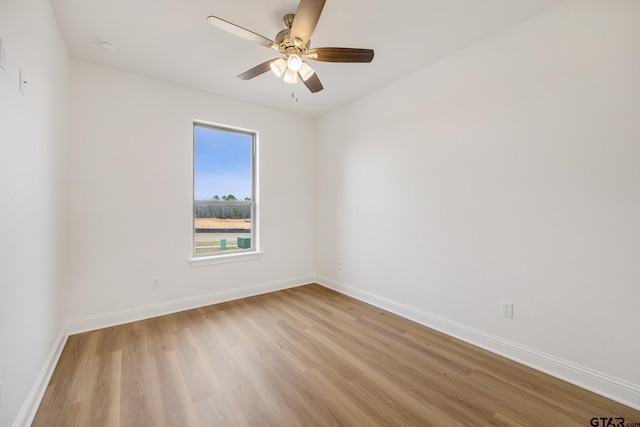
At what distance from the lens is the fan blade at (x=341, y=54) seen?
190cm

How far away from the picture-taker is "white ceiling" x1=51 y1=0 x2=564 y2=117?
1.93m

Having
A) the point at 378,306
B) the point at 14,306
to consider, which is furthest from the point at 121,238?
the point at 378,306

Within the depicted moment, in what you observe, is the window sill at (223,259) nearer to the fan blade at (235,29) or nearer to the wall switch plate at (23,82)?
the wall switch plate at (23,82)

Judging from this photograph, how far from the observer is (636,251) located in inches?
64.3

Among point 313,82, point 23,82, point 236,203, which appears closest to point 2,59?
point 23,82

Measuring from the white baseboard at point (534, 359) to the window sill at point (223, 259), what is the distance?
6.11ft

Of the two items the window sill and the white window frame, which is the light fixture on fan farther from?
the window sill

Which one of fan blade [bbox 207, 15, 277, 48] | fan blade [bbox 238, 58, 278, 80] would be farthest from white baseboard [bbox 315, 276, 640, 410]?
fan blade [bbox 207, 15, 277, 48]

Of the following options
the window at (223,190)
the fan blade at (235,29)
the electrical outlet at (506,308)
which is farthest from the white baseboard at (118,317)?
the electrical outlet at (506,308)

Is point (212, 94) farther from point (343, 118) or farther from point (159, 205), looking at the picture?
point (343, 118)

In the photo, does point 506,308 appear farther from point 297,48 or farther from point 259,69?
point 259,69

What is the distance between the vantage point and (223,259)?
345 cm

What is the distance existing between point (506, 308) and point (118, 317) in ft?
12.0

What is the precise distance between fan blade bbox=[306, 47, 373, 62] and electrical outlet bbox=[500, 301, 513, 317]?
2.21m
